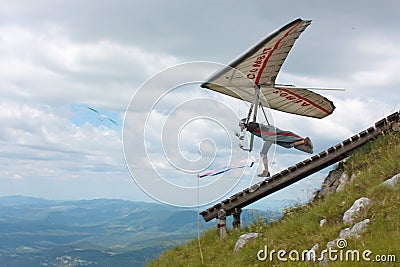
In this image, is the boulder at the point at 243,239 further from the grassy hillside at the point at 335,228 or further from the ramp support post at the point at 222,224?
the ramp support post at the point at 222,224

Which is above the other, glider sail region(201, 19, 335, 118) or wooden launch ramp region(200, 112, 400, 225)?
glider sail region(201, 19, 335, 118)

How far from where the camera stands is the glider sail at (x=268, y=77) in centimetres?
1307

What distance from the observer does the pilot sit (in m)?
13.5

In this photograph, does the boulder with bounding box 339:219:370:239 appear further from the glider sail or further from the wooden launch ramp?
the glider sail

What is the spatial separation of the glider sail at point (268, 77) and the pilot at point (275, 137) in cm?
120

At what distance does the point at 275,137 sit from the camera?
13.6 meters

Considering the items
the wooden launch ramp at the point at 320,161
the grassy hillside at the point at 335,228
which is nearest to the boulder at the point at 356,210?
the grassy hillside at the point at 335,228

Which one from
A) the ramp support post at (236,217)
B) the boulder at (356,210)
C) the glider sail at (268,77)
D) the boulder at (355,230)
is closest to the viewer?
the boulder at (355,230)

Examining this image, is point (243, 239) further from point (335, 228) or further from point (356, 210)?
point (356, 210)

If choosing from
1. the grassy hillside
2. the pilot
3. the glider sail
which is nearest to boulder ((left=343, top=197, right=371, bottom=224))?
the grassy hillside

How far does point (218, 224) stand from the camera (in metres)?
14.1

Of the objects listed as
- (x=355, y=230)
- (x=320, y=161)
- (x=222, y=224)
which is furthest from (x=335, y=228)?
(x=222, y=224)

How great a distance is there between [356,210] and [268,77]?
625 cm

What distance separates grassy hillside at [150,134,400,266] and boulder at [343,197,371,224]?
0.50 feet
